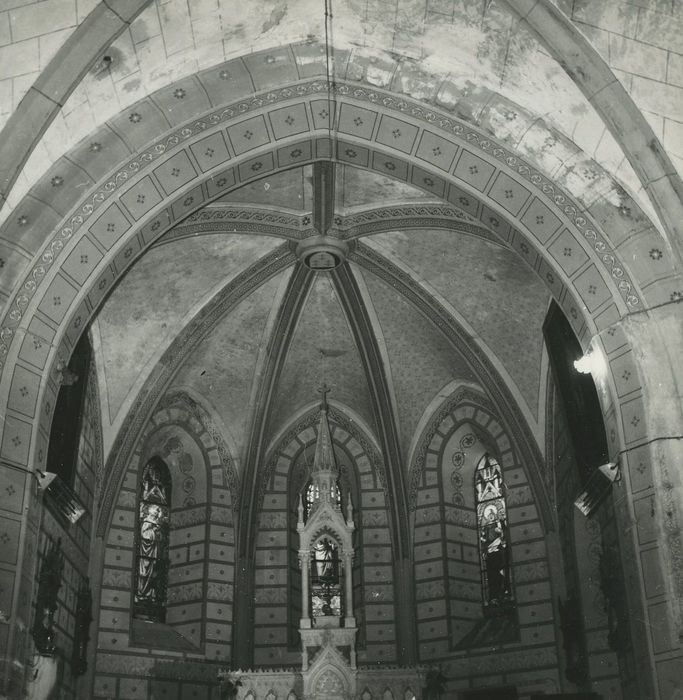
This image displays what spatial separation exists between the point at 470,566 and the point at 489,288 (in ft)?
13.3

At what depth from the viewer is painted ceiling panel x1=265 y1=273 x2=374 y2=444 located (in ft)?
52.4

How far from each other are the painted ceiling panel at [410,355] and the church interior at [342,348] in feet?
0.14

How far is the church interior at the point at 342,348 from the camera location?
9773 millimetres

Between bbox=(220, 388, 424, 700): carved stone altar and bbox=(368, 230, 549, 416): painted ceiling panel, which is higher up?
bbox=(368, 230, 549, 416): painted ceiling panel

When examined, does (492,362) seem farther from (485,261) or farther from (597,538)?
(597,538)

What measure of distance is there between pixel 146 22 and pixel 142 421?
638cm

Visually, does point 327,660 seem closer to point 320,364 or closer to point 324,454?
point 324,454

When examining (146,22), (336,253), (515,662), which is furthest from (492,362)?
(146,22)

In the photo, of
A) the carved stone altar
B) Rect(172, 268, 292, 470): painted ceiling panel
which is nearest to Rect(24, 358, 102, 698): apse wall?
Rect(172, 268, 292, 470): painted ceiling panel

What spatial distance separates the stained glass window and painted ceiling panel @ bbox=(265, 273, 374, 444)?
78.0 inches

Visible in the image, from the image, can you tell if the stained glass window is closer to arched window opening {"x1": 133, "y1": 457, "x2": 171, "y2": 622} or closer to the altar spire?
the altar spire

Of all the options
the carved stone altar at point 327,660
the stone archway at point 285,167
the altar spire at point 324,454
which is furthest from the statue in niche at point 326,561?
the stone archway at point 285,167

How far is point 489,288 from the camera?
48.7 feet

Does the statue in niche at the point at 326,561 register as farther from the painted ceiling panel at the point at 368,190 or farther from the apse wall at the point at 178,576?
the painted ceiling panel at the point at 368,190
